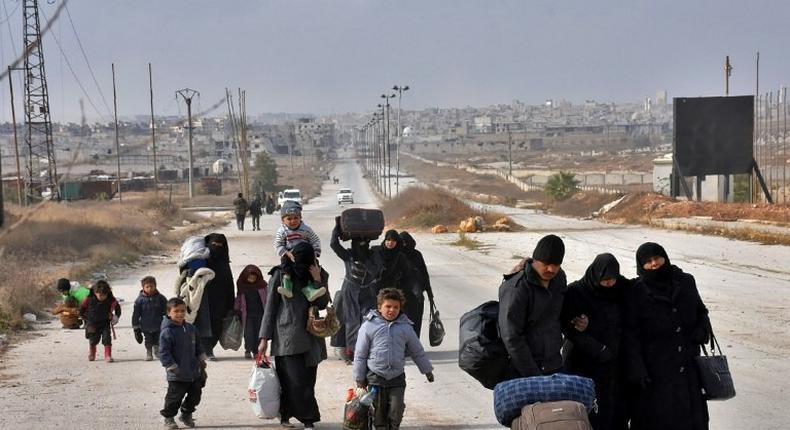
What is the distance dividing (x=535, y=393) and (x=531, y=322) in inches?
37.1

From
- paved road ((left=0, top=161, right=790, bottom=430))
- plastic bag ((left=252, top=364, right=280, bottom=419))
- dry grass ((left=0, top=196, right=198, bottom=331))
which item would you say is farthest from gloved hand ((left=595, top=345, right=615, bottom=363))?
dry grass ((left=0, top=196, right=198, bottom=331))

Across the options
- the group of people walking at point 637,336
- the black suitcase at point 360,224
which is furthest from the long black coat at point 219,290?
the group of people walking at point 637,336

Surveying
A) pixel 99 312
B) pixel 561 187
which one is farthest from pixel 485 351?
pixel 561 187

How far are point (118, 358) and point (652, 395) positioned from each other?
7.75 m

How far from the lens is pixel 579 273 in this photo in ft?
80.2

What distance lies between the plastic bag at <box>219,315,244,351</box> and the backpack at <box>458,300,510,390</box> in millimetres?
4782

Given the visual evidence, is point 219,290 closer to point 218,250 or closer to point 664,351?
point 218,250

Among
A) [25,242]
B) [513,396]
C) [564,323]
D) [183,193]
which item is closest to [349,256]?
[564,323]

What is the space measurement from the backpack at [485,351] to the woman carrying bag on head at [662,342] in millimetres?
811

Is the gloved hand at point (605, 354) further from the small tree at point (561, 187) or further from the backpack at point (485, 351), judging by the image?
the small tree at point (561, 187)

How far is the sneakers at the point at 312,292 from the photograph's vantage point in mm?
8641

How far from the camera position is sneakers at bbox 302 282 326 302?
28.3 ft

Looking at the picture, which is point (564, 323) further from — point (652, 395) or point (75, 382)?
point (75, 382)

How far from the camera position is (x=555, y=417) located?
17.8ft
